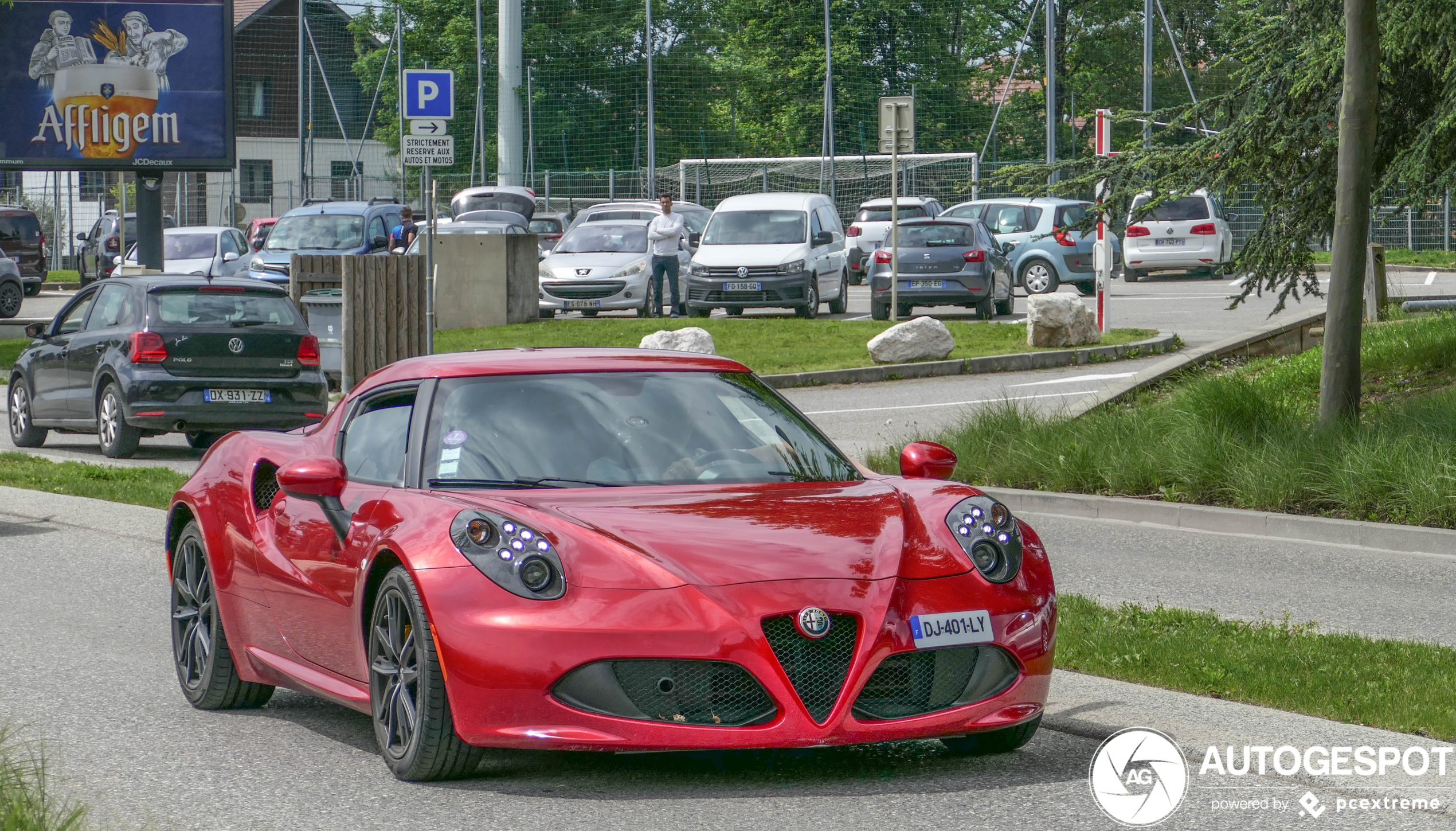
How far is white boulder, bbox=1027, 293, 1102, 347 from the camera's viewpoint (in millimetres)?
22891

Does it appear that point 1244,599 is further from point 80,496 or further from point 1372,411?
point 80,496

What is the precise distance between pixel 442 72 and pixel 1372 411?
9.26 m

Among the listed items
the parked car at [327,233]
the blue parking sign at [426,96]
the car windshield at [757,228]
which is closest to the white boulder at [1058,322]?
the car windshield at [757,228]

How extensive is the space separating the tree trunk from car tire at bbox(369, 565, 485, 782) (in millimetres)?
8386

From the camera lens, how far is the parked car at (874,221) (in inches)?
1593

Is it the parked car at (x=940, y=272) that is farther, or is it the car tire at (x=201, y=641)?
the parked car at (x=940, y=272)

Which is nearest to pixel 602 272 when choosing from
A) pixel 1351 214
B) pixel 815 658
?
pixel 1351 214

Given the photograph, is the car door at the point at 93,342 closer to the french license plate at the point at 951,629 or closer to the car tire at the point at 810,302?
the car tire at the point at 810,302

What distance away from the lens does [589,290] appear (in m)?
29.0

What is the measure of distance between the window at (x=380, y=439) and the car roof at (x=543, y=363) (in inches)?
3.2

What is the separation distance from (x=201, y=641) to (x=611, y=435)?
1.97 m

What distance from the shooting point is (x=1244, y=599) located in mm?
9008

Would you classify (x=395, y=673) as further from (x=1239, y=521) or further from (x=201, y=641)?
(x=1239, y=521)

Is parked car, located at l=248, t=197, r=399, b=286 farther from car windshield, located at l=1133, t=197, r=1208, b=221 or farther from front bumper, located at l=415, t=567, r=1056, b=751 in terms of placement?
front bumper, located at l=415, t=567, r=1056, b=751
